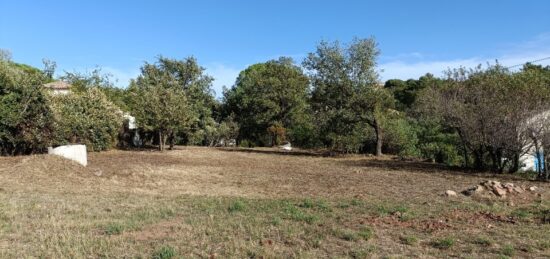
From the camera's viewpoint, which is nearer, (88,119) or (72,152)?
(72,152)

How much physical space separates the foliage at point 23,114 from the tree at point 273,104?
63.9 feet

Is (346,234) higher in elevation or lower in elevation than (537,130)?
lower

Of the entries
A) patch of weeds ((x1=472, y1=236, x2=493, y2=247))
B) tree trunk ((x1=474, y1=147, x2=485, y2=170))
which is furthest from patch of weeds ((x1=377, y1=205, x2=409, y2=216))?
tree trunk ((x1=474, y1=147, x2=485, y2=170))

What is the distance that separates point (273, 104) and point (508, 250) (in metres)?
29.4

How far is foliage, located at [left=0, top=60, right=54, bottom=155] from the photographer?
15211 mm

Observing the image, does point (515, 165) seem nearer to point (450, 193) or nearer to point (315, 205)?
point (450, 193)

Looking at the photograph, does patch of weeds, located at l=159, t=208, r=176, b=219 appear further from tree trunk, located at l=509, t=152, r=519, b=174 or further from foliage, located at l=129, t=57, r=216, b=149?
foliage, located at l=129, t=57, r=216, b=149

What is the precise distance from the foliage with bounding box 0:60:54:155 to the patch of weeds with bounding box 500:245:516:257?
1491 cm

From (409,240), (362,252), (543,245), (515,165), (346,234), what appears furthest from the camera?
(515,165)

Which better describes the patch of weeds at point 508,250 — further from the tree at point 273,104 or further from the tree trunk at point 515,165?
the tree at point 273,104

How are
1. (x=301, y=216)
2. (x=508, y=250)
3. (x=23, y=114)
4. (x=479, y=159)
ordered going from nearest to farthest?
1. (x=508, y=250)
2. (x=301, y=216)
3. (x=23, y=114)
4. (x=479, y=159)

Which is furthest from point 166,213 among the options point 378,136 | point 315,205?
point 378,136

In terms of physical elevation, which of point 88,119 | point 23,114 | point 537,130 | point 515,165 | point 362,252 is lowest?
point 362,252

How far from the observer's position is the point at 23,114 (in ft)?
51.0
